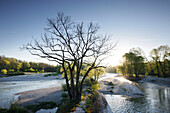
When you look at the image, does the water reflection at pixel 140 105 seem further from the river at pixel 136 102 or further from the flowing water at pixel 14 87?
the flowing water at pixel 14 87

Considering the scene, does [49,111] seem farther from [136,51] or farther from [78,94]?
[136,51]

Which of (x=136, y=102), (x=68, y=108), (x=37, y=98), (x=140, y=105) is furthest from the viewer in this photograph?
(x=37, y=98)

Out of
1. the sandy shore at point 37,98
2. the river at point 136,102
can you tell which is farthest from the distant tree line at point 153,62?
the sandy shore at point 37,98

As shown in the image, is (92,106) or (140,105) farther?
(140,105)

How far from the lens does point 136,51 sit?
45.8 m

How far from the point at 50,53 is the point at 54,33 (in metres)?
1.92

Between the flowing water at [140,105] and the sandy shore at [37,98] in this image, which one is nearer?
the flowing water at [140,105]

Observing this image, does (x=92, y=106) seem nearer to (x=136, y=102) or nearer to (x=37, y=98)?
(x=136, y=102)

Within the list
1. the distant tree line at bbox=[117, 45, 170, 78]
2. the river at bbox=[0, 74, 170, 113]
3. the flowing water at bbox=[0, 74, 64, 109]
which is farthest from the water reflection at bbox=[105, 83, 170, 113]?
the distant tree line at bbox=[117, 45, 170, 78]

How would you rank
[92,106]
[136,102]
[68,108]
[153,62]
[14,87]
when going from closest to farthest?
[68,108] < [92,106] < [136,102] < [14,87] < [153,62]

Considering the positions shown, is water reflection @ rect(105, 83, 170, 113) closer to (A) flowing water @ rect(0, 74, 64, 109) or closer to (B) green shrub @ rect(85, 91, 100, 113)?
(B) green shrub @ rect(85, 91, 100, 113)

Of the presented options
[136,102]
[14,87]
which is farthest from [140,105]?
[14,87]

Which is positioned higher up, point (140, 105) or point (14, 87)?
point (140, 105)

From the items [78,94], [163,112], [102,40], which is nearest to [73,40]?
[102,40]
